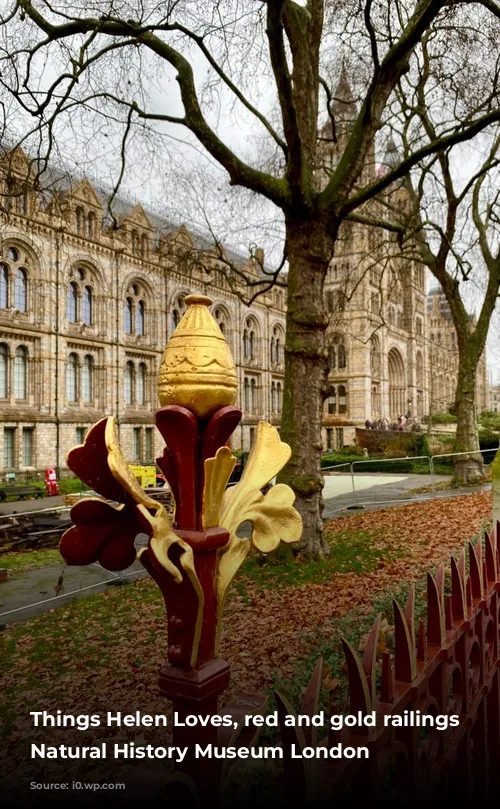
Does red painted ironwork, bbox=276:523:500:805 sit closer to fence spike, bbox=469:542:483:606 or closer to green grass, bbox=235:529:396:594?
fence spike, bbox=469:542:483:606

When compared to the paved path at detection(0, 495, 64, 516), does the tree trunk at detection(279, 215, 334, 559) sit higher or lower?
higher

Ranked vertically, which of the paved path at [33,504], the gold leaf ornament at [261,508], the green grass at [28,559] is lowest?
the paved path at [33,504]

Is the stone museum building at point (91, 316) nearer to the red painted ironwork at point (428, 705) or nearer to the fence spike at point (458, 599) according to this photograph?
the red painted ironwork at point (428, 705)

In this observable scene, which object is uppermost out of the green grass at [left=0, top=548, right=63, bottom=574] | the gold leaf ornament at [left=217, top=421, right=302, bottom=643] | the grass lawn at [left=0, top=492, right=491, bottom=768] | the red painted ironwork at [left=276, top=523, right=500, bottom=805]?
the gold leaf ornament at [left=217, top=421, right=302, bottom=643]

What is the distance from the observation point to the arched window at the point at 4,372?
84.4ft

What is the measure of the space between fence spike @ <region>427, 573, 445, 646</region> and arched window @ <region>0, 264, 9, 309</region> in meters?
27.0

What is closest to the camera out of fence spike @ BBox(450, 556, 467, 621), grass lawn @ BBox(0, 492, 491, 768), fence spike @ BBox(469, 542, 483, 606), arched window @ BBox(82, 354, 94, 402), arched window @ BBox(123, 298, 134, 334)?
fence spike @ BBox(450, 556, 467, 621)

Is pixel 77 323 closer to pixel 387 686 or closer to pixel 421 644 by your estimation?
pixel 421 644

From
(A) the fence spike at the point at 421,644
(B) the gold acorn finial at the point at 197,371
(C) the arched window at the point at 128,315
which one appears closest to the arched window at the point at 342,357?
(C) the arched window at the point at 128,315

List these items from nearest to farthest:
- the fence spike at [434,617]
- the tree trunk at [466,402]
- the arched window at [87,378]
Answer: the fence spike at [434,617] < the tree trunk at [466,402] < the arched window at [87,378]

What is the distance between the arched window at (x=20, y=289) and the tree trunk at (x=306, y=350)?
21.8 metres

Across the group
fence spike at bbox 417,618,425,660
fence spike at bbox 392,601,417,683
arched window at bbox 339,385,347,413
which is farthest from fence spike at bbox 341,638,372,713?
arched window at bbox 339,385,347,413

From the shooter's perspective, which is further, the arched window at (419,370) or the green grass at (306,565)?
the arched window at (419,370)

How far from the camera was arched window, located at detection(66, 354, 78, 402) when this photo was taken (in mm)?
28734
